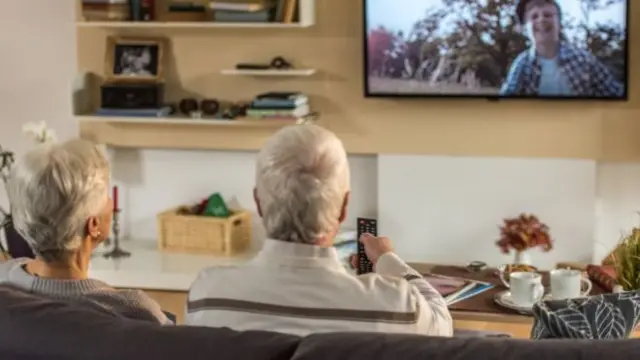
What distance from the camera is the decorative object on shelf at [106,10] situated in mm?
4918

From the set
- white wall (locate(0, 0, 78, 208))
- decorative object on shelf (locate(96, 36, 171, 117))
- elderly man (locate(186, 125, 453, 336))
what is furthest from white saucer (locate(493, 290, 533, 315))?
white wall (locate(0, 0, 78, 208))

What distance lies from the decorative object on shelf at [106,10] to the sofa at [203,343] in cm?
302

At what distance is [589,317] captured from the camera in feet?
6.73

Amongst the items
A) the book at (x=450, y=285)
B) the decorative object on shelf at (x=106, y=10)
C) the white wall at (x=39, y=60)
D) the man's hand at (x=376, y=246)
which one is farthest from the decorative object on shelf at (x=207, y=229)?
the man's hand at (x=376, y=246)

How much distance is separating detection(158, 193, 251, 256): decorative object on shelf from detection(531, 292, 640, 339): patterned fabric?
290cm

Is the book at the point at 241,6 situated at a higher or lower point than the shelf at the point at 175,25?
higher

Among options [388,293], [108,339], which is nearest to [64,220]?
[108,339]

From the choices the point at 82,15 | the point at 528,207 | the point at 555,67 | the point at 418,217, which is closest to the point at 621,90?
the point at 555,67

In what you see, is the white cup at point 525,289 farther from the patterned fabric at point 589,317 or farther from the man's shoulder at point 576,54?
the man's shoulder at point 576,54

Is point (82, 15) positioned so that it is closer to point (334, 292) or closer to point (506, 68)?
point (506, 68)

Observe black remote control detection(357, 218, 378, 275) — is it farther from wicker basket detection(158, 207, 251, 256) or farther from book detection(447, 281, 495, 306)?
wicker basket detection(158, 207, 251, 256)

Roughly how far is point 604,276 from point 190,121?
2258 mm

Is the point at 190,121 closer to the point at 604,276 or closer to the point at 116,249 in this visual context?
the point at 116,249

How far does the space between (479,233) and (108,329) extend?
2.99 m
